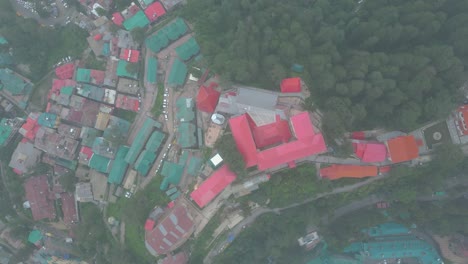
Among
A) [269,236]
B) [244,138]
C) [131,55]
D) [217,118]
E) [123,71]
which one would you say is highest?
[131,55]

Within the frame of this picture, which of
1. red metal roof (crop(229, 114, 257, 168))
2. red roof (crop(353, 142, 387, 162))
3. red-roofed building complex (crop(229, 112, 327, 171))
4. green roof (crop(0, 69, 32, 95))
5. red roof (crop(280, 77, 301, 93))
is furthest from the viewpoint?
green roof (crop(0, 69, 32, 95))

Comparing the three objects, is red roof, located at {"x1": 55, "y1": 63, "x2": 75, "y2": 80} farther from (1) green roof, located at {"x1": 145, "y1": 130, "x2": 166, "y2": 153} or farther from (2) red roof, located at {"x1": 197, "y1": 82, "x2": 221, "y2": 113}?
(2) red roof, located at {"x1": 197, "y1": 82, "x2": 221, "y2": 113}

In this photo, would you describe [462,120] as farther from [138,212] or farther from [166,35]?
[138,212]

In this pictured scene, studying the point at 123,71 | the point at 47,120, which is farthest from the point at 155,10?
the point at 47,120

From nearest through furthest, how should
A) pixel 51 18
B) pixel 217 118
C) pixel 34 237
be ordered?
pixel 217 118, pixel 34 237, pixel 51 18

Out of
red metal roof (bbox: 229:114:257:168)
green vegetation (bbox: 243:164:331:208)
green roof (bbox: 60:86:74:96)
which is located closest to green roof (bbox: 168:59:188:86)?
red metal roof (bbox: 229:114:257:168)

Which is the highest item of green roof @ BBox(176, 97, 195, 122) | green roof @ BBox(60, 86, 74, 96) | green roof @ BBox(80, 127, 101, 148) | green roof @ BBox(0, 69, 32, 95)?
green roof @ BBox(0, 69, 32, 95)

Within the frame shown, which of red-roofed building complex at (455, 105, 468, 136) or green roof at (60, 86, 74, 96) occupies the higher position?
green roof at (60, 86, 74, 96)
